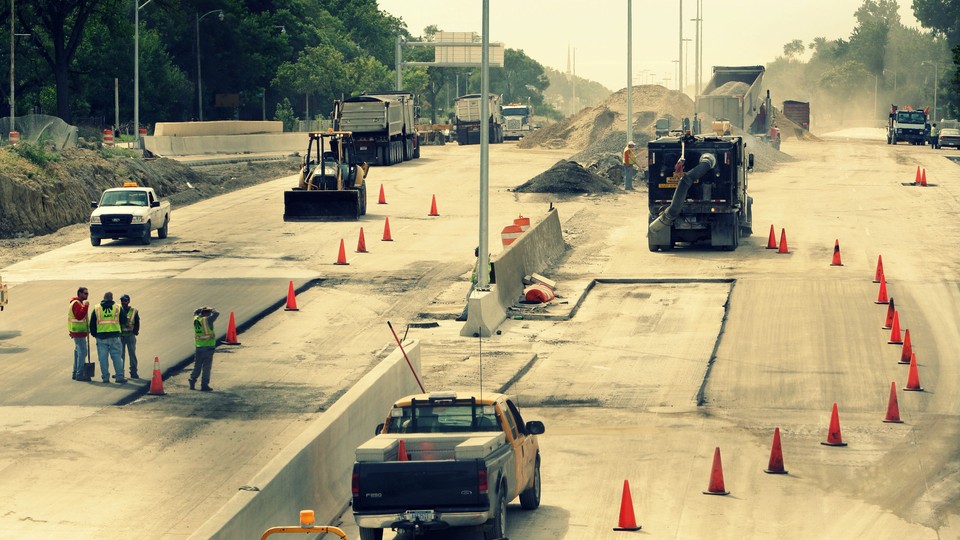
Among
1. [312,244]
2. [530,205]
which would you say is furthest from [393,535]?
[530,205]

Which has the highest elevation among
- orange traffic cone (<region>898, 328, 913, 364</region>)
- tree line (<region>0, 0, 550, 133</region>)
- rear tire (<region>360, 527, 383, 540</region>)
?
tree line (<region>0, 0, 550, 133</region>)

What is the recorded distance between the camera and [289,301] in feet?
109

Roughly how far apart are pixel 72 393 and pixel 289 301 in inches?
348

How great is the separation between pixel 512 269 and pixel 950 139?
206 ft

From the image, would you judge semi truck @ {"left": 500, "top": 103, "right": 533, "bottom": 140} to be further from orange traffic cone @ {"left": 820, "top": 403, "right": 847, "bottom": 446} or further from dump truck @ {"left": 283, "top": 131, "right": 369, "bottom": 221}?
orange traffic cone @ {"left": 820, "top": 403, "right": 847, "bottom": 446}

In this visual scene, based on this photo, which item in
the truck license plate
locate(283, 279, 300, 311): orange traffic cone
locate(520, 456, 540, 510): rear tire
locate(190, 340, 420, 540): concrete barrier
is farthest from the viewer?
locate(283, 279, 300, 311): orange traffic cone

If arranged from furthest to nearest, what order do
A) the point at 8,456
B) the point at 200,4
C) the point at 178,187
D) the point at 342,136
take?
the point at 200,4 < the point at 178,187 < the point at 342,136 < the point at 8,456

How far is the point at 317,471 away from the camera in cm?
1742

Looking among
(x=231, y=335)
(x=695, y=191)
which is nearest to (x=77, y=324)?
(x=231, y=335)

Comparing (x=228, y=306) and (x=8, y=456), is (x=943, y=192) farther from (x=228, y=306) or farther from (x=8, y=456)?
(x=8, y=456)

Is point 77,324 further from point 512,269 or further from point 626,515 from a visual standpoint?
point 626,515

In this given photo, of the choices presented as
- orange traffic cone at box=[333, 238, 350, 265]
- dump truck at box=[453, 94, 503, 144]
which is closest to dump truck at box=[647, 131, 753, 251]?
orange traffic cone at box=[333, 238, 350, 265]

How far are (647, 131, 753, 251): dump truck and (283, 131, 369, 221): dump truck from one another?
1152 centimetres

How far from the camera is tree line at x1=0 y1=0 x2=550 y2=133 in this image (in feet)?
274
